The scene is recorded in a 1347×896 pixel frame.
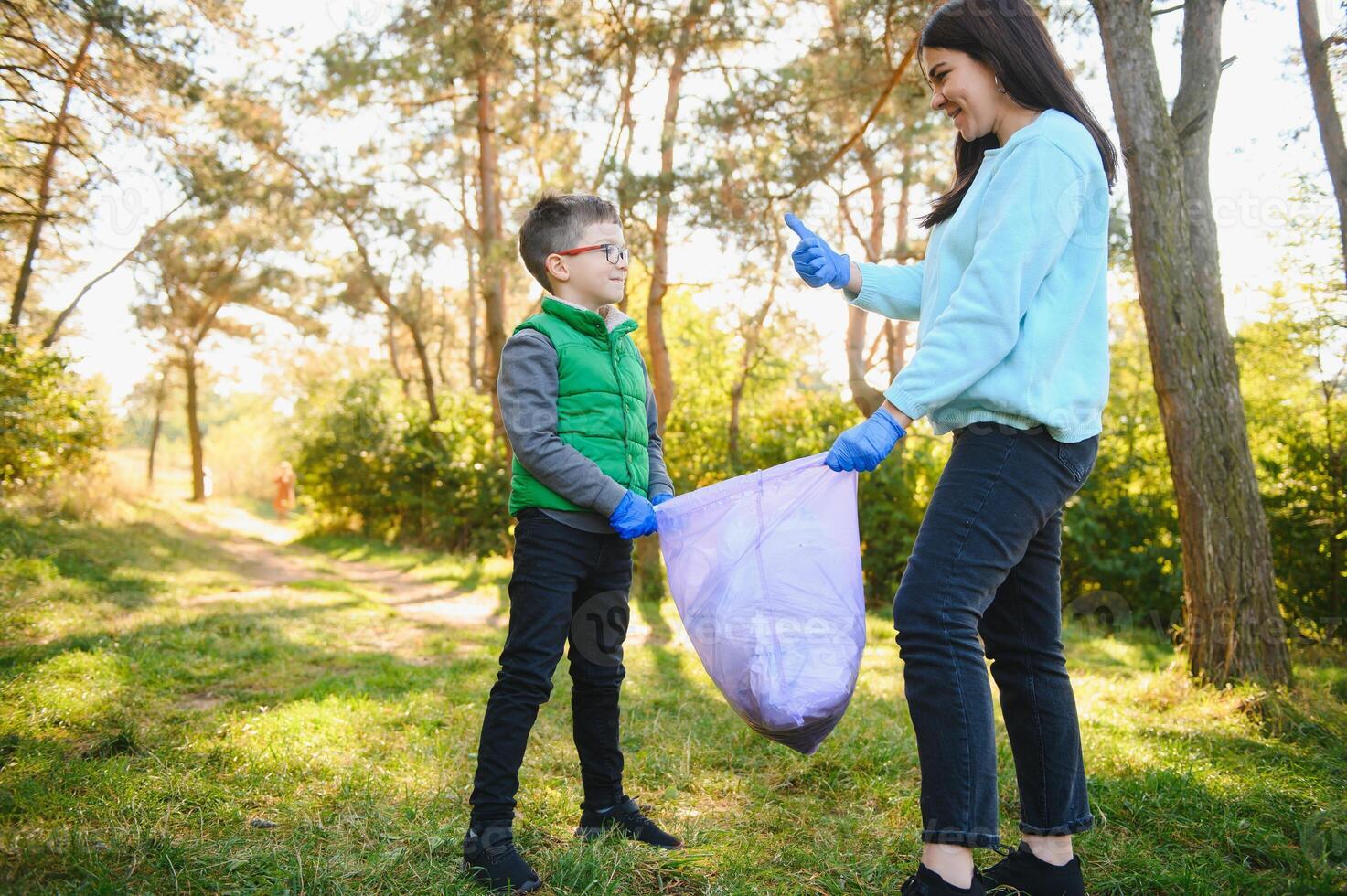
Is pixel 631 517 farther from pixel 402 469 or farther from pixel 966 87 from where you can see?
pixel 402 469

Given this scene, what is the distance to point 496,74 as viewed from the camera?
9531mm

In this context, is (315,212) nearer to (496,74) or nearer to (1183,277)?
(496,74)

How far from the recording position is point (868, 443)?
1802 millimetres

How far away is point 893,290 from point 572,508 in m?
0.93

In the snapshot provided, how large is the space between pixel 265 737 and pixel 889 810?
1912 millimetres

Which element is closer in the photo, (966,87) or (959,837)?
(959,837)

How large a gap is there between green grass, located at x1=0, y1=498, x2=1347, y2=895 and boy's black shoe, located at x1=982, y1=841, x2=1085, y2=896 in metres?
0.21

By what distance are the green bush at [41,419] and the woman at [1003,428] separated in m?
8.79

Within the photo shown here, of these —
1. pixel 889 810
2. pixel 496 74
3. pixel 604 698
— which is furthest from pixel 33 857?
pixel 496 74

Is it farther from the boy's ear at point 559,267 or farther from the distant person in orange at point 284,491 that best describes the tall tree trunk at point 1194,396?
the distant person in orange at point 284,491

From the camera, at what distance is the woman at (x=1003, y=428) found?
168cm

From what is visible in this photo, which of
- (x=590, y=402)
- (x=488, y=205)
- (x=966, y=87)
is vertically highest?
(x=488, y=205)

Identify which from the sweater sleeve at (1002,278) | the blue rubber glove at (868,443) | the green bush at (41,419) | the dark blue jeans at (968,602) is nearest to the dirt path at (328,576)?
the green bush at (41,419)

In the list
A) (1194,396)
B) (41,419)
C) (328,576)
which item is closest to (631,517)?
(1194,396)
